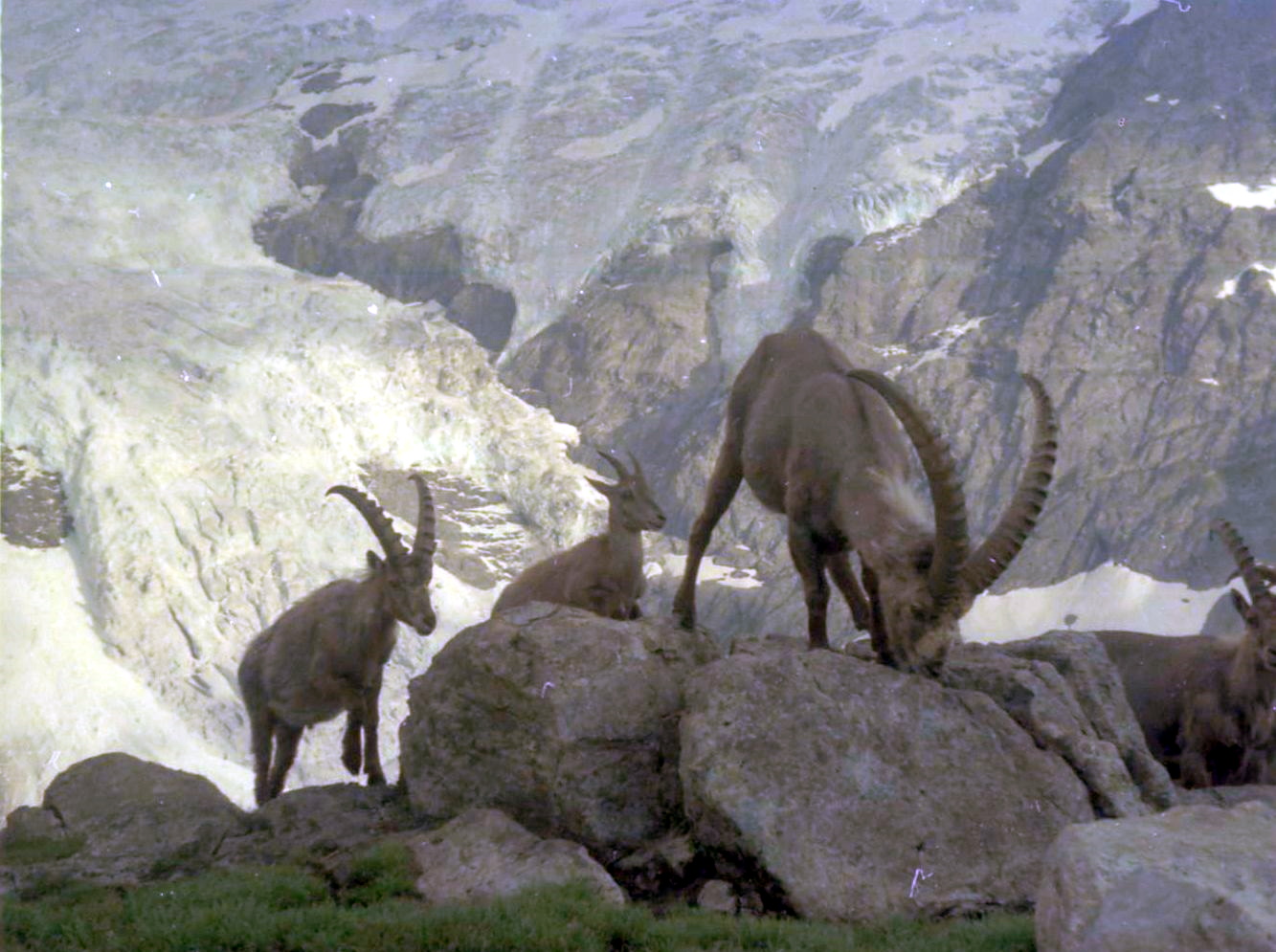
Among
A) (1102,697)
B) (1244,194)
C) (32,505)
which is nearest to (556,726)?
(1102,697)

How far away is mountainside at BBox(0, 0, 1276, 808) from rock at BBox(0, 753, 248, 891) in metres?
60.0

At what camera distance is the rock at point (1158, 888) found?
593 cm

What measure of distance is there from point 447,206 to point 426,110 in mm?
8198

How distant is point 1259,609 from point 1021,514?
277 inches

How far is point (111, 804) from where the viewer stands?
36.6 feet

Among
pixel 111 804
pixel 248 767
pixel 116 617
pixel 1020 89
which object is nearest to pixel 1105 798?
pixel 111 804

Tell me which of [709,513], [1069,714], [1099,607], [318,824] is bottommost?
[1099,607]

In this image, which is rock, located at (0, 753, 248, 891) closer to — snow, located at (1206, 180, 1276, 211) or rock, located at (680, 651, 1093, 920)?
rock, located at (680, 651, 1093, 920)

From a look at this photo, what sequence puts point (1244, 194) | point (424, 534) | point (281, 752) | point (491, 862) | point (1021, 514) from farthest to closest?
1. point (1244, 194)
2. point (281, 752)
3. point (424, 534)
4. point (1021, 514)
5. point (491, 862)

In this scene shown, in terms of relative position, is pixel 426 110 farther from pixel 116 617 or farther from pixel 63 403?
pixel 116 617

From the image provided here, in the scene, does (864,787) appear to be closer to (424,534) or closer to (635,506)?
(424,534)

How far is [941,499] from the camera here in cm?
845

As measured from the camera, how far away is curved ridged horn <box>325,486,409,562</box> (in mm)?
13055

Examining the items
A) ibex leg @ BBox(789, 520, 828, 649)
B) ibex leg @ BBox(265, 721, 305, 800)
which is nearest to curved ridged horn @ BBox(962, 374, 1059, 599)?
ibex leg @ BBox(789, 520, 828, 649)
